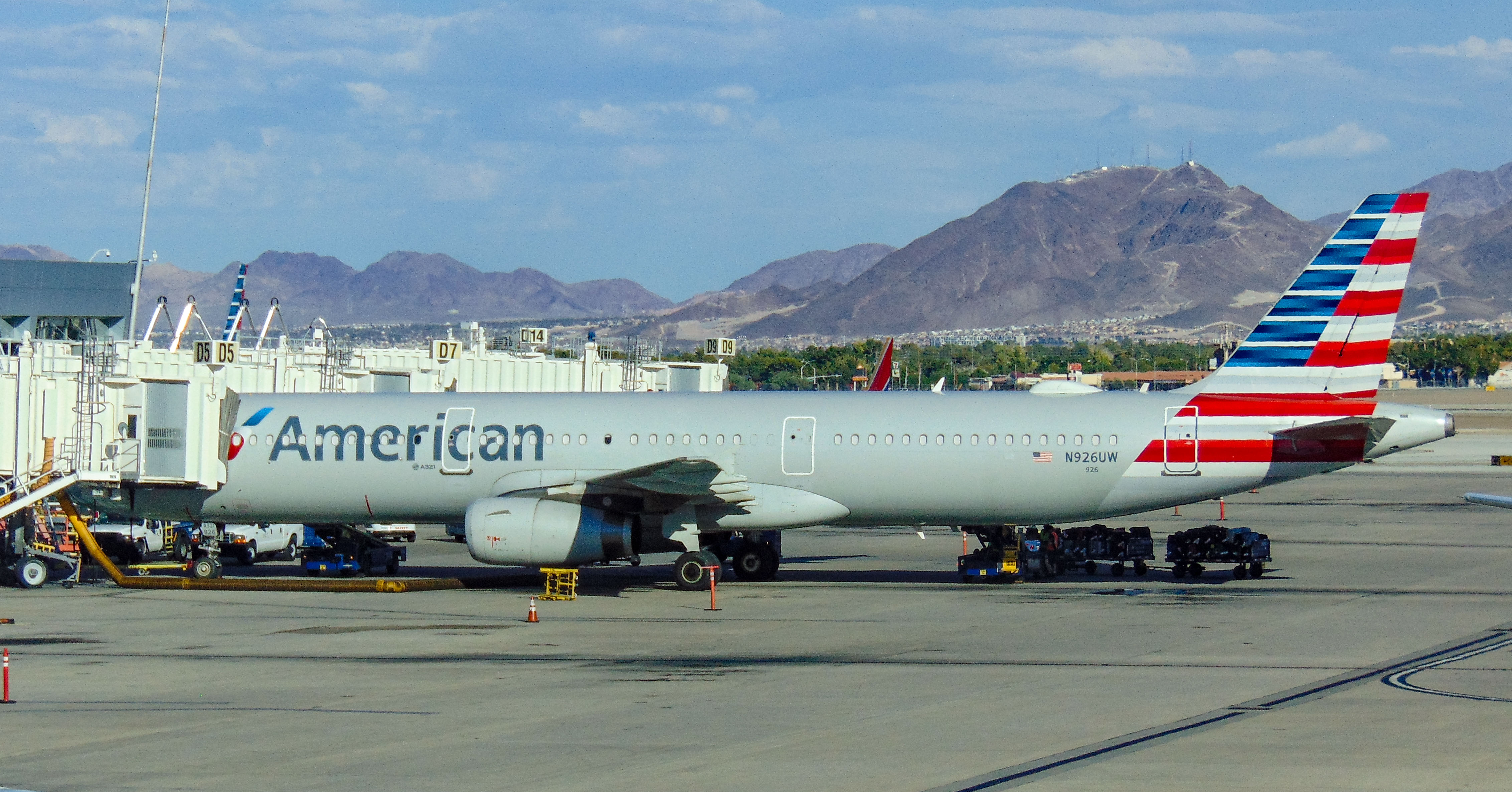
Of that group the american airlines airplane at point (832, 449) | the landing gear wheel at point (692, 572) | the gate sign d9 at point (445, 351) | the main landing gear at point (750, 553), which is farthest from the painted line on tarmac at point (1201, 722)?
the gate sign d9 at point (445, 351)

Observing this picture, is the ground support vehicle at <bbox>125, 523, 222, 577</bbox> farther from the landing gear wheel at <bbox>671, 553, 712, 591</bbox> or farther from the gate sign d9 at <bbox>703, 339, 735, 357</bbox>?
the gate sign d9 at <bbox>703, 339, 735, 357</bbox>

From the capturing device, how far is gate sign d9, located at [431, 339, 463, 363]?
46438 millimetres

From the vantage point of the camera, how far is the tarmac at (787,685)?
1408cm

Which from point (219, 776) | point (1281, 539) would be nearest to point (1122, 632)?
point (219, 776)

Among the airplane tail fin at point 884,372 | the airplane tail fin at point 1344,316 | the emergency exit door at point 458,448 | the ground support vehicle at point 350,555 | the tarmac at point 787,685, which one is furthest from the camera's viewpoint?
the airplane tail fin at point 884,372

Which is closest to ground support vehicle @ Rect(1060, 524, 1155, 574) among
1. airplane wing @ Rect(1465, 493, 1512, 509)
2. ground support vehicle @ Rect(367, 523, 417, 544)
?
airplane wing @ Rect(1465, 493, 1512, 509)

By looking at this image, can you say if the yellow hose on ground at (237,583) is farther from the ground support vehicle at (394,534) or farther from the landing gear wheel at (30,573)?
the ground support vehicle at (394,534)

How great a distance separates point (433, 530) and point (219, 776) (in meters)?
36.3

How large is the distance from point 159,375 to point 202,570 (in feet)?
30.9

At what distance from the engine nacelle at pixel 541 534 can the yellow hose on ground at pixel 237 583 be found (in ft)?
7.47

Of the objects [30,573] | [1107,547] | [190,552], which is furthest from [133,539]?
[1107,547]

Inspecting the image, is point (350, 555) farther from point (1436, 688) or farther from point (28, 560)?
point (1436, 688)

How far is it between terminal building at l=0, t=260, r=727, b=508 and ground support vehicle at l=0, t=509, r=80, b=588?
2.73 ft

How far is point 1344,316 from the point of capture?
29625 mm
